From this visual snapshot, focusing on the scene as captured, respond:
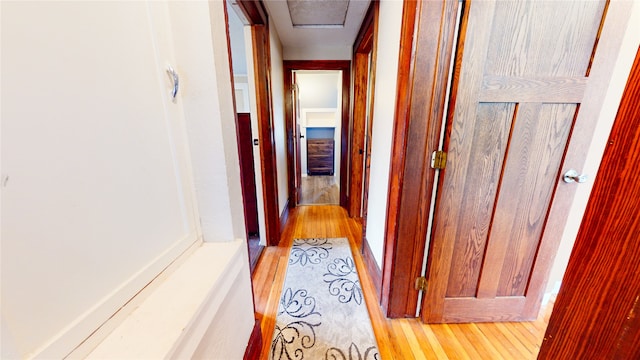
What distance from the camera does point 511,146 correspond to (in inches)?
41.0

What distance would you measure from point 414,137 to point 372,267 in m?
1.06

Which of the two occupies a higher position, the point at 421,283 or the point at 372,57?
the point at 372,57

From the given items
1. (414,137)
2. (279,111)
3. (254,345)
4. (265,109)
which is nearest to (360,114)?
(279,111)

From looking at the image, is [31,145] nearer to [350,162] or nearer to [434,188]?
[434,188]

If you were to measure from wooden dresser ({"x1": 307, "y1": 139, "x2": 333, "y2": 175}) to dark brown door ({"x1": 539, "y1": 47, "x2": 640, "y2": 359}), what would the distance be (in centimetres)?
497

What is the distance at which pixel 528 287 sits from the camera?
126cm

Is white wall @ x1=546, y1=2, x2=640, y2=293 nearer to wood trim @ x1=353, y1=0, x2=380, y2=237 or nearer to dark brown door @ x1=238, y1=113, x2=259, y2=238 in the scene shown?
wood trim @ x1=353, y1=0, x2=380, y2=237

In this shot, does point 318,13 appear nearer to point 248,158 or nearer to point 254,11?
point 254,11

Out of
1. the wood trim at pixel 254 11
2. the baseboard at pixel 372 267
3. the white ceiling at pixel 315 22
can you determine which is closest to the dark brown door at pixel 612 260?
the baseboard at pixel 372 267

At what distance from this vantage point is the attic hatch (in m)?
1.77

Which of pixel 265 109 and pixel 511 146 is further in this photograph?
pixel 265 109

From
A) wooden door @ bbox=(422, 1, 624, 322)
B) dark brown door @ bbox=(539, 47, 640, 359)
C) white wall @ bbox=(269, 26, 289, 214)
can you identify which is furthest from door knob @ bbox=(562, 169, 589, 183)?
white wall @ bbox=(269, 26, 289, 214)

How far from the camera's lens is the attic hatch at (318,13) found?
1.77 meters

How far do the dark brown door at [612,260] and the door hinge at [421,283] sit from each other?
2.68 feet
